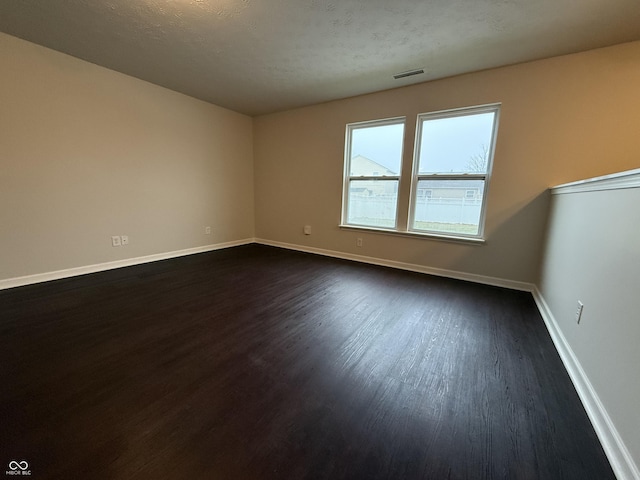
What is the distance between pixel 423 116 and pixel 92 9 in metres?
3.58

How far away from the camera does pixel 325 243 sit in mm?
4535

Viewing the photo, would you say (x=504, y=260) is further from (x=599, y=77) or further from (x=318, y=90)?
(x=318, y=90)

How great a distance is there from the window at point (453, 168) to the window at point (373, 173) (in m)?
0.33

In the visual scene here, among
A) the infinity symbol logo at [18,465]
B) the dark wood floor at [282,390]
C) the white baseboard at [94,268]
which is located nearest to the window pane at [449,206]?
the dark wood floor at [282,390]

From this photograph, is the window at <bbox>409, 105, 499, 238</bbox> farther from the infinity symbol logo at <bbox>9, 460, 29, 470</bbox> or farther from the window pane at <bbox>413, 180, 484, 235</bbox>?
the infinity symbol logo at <bbox>9, 460, 29, 470</bbox>

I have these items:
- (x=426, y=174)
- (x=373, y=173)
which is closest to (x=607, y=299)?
(x=426, y=174)

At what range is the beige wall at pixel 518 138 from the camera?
8.02 feet

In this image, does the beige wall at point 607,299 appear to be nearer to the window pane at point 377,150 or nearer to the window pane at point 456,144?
the window pane at point 456,144

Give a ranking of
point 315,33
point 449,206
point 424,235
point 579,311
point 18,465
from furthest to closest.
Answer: point 424,235
point 449,206
point 315,33
point 579,311
point 18,465

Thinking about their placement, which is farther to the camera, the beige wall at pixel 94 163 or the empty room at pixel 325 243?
the beige wall at pixel 94 163

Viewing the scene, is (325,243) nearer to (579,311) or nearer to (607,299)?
(579,311)

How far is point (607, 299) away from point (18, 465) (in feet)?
9.06

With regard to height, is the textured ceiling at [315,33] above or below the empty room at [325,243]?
above

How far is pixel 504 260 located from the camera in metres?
3.08
